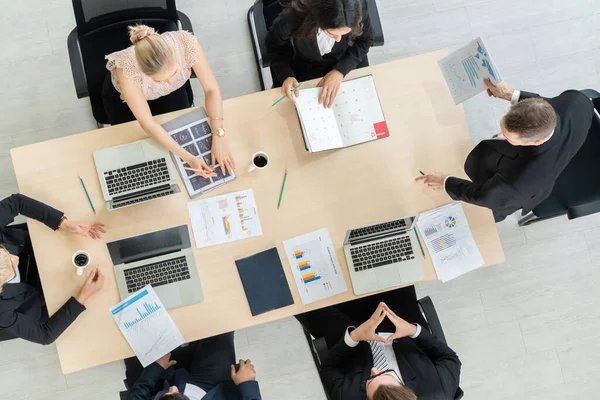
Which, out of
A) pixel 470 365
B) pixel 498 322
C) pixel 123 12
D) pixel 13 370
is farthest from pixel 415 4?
pixel 13 370

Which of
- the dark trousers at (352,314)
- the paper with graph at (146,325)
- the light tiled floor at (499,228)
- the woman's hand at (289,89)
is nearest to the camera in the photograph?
the paper with graph at (146,325)

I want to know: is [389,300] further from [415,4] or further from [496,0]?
[496,0]

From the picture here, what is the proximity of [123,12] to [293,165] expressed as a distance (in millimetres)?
1141

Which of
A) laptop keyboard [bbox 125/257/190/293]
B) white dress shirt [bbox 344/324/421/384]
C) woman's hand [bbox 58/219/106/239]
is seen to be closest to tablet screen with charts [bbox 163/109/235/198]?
laptop keyboard [bbox 125/257/190/293]

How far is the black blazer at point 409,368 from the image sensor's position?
204 cm

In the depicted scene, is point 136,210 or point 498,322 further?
point 498,322

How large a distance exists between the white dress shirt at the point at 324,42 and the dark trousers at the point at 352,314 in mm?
1230

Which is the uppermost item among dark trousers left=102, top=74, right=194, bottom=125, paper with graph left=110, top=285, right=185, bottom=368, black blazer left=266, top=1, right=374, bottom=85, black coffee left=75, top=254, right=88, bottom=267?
black blazer left=266, top=1, right=374, bottom=85

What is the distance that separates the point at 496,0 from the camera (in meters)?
3.17

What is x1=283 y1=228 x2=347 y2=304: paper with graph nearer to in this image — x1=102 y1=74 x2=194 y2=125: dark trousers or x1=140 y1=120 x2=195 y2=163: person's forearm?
x1=140 y1=120 x2=195 y2=163: person's forearm

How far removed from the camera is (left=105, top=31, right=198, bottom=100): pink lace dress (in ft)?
6.73

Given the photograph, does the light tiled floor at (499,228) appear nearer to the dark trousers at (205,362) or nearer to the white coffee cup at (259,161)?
the dark trousers at (205,362)

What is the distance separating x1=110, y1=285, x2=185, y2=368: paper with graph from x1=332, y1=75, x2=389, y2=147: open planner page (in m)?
1.08

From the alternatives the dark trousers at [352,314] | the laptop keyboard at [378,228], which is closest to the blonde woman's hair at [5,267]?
the dark trousers at [352,314]
